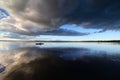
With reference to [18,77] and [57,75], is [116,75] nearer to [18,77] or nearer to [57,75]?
[57,75]

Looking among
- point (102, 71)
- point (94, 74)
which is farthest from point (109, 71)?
point (94, 74)

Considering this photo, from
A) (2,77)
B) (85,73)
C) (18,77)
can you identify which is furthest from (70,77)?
(2,77)

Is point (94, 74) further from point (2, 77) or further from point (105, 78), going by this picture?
point (2, 77)

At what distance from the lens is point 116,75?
61.9 feet

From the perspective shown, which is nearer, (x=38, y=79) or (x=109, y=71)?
(x=38, y=79)

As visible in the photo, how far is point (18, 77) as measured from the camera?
18.1 metres

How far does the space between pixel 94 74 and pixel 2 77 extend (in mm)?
9918

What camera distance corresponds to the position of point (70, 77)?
1802 cm

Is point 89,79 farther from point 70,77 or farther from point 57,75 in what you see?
point 57,75

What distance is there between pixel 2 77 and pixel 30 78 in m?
3.16

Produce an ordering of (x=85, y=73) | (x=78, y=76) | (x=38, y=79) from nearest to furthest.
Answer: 1. (x=38, y=79)
2. (x=78, y=76)
3. (x=85, y=73)

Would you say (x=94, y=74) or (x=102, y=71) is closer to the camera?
(x=94, y=74)

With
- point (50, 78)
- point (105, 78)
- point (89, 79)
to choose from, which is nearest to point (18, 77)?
point (50, 78)

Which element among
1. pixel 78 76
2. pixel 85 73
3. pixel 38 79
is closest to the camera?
pixel 38 79
